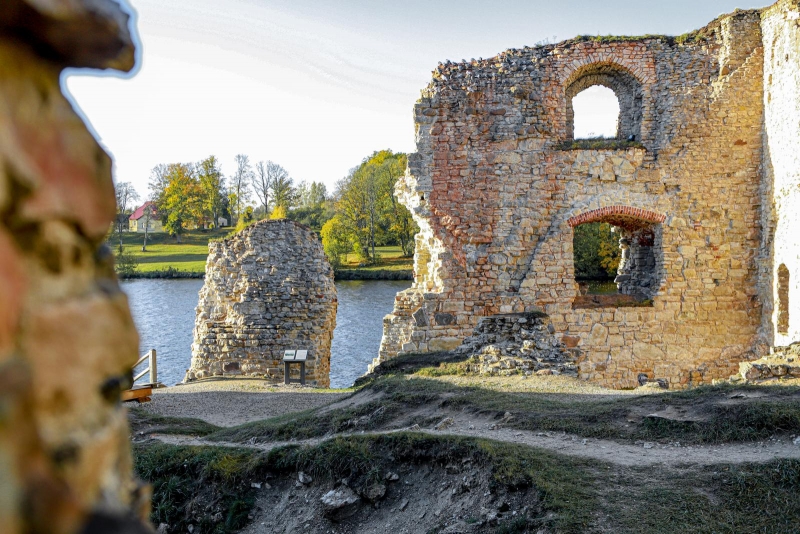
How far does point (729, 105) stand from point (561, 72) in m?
3.12

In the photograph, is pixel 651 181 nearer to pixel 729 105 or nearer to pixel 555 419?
pixel 729 105

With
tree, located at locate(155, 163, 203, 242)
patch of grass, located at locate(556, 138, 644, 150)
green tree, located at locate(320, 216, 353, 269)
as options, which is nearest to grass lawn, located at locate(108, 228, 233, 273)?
tree, located at locate(155, 163, 203, 242)

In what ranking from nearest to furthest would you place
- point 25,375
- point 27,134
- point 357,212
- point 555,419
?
point 25,375 → point 27,134 → point 555,419 → point 357,212

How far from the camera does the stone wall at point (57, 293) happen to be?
1201 millimetres

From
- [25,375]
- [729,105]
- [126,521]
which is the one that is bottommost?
[126,521]

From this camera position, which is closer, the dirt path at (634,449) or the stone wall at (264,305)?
the dirt path at (634,449)

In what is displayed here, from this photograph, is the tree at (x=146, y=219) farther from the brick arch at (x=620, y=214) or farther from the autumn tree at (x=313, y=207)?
the brick arch at (x=620, y=214)

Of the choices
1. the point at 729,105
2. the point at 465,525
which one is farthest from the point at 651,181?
the point at 465,525

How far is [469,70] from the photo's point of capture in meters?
11.3

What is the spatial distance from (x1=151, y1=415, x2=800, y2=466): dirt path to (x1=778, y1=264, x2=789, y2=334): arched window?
6.12 metres

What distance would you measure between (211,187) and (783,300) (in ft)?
152

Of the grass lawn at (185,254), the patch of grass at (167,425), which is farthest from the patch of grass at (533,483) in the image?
the grass lawn at (185,254)

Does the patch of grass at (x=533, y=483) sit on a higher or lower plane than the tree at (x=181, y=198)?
lower

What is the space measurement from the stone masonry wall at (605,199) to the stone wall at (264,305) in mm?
3427
